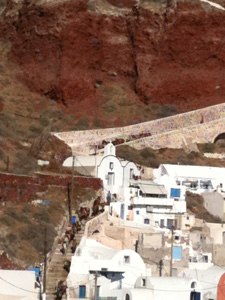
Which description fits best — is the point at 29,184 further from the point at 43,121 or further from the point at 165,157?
the point at 43,121

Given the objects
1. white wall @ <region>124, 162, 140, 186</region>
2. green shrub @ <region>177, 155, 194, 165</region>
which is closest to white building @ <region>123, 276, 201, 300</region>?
white wall @ <region>124, 162, 140, 186</region>

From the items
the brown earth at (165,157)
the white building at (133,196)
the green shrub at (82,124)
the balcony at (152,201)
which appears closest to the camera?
the white building at (133,196)

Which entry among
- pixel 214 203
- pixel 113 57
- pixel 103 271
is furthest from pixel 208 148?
pixel 103 271

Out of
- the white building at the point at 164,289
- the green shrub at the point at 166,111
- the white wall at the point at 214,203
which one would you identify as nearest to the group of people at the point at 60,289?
the white building at the point at 164,289

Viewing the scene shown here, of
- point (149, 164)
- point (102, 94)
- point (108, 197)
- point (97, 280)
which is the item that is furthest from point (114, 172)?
point (102, 94)

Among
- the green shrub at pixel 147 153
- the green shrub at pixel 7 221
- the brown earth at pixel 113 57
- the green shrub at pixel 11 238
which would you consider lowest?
the green shrub at pixel 11 238

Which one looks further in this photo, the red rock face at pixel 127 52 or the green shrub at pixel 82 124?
the red rock face at pixel 127 52

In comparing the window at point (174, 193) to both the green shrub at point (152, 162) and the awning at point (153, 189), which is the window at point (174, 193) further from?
the green shrub at point (152, 162)

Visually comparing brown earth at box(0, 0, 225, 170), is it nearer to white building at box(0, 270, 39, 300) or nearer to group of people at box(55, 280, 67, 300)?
group of people at box(55, 280, 67, 300)
